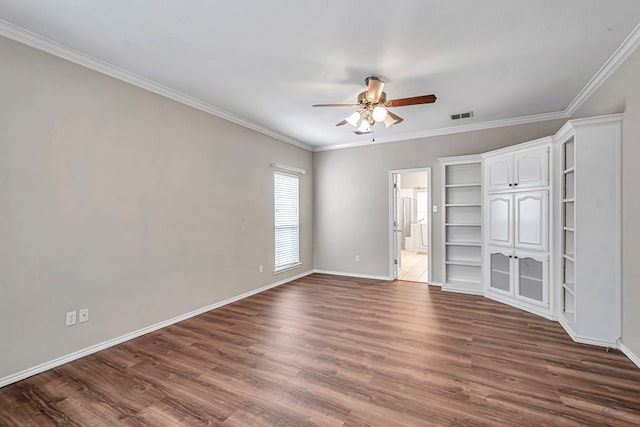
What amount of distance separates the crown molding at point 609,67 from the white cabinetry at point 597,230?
532 millimetres

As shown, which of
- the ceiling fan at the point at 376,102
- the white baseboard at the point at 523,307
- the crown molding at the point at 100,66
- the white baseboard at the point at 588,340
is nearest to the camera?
the crown molding at the point at 100,66

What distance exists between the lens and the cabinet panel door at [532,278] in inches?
145

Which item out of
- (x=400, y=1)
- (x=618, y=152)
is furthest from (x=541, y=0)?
(x=618, y=152)

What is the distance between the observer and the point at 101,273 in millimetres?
2824

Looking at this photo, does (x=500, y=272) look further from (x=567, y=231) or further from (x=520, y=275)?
(x=567, y=231)

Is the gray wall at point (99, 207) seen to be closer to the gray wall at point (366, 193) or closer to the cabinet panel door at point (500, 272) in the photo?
the gray wall at point (366, 193)

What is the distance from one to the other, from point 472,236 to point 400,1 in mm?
4064

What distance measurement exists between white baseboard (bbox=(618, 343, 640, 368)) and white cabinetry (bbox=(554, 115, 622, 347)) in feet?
0.25

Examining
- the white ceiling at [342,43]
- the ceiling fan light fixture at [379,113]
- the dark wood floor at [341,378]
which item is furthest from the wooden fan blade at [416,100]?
the dark wood floor at [341,378]

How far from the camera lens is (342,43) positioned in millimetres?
2490

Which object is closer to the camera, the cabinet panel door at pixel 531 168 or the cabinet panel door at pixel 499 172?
the cabinet panel door at pixel 531 168

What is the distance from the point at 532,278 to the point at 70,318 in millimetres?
5217

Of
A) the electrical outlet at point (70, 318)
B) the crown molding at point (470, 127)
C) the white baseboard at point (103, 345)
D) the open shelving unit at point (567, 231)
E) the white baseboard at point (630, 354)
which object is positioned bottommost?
the white baseboard at point (103, 345)

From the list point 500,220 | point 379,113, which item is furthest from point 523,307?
point 379,113
